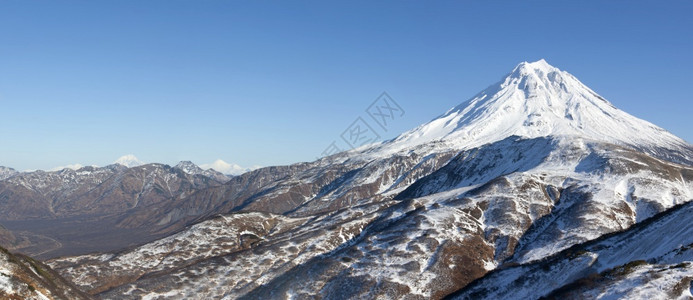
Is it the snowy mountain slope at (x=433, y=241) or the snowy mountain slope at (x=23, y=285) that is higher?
the snowy mountain slope at (x=23, y=285)

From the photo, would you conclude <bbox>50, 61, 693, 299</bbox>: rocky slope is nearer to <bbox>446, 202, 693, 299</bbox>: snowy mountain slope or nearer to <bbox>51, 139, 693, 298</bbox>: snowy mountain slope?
<bbox>51, 139, 693, 298</bbox>: snowy mountain slope

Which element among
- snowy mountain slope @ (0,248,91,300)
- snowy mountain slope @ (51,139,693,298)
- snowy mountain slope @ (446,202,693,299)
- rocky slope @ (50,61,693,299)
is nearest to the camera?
snowy mountain slope @ (446,202,693,299)

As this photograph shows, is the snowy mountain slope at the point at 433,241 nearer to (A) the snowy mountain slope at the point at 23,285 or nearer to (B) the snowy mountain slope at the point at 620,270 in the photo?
(B) the snowy mountain slope at the point at 620,270

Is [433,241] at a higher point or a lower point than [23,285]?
lower

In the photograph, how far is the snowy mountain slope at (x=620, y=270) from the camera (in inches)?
2074

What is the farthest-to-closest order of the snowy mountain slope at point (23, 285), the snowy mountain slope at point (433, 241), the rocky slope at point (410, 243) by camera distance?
the snowy mountain slope at point (433, 241) → the rocky slope at point (410, 243) → the snowy mountain slope at point (23, 285)

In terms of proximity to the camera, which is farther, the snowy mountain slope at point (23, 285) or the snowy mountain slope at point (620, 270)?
the snowy mountain slope at point (23, 285)

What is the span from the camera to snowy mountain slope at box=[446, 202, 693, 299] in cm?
Result: 5269

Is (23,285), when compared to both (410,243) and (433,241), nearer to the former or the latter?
(410,243)

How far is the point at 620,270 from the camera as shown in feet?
200

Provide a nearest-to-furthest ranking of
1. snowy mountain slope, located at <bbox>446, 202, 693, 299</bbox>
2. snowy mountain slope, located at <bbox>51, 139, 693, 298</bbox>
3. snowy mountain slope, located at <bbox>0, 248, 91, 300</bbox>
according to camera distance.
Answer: snowy mountain slope, located at <bbox>446, 202, 693, 299</bbox> → snowy mountain slope, located at <bbox>0, 248, 91, 300</bbox> → snowy mountain slope, located at <bbox>51, 139, 693, 298</bbox>

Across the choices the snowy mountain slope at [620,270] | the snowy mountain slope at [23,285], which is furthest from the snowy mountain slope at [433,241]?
the snowy mountain slope at [23,285]

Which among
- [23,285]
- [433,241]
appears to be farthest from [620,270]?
[23,285]

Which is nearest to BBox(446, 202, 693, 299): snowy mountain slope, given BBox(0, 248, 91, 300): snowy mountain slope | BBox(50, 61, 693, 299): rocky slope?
BBox(50, 61, 693, 299): rocky slope
